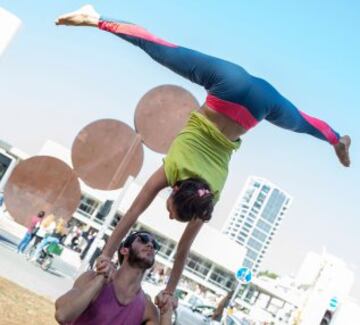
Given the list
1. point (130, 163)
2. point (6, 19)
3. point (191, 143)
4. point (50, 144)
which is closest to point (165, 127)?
point (130, 163)

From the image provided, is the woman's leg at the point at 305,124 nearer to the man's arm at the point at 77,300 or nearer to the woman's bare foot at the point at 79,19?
the woman's bare foot at the point at 79,19

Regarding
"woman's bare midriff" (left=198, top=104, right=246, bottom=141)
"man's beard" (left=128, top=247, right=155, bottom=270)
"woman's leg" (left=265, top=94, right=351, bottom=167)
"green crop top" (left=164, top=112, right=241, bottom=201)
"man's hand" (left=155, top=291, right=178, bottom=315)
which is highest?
"woman's leg" (left=265, top=94, right=351, bottom=167)

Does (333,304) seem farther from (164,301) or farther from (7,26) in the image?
(164,301)

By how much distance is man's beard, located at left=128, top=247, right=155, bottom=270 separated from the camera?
369 centimetres

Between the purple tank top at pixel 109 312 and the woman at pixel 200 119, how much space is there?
229mm

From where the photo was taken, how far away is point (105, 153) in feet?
21.1

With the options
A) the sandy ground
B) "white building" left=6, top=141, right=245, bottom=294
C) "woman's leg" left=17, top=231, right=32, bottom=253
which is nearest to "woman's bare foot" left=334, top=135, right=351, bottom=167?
the sandy ground

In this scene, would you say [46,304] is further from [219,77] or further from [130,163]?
[219,77]

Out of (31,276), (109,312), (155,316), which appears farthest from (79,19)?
(31,276)

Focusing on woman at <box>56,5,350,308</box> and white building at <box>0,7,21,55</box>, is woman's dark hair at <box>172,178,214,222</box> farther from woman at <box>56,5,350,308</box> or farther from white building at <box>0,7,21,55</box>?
white building at <box>0,7,21,55</box>

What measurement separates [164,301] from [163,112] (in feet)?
8.53

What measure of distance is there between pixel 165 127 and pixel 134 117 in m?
0.34

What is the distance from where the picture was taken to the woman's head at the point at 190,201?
10.8 ft

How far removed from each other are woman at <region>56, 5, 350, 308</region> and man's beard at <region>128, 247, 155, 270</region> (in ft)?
0.51
